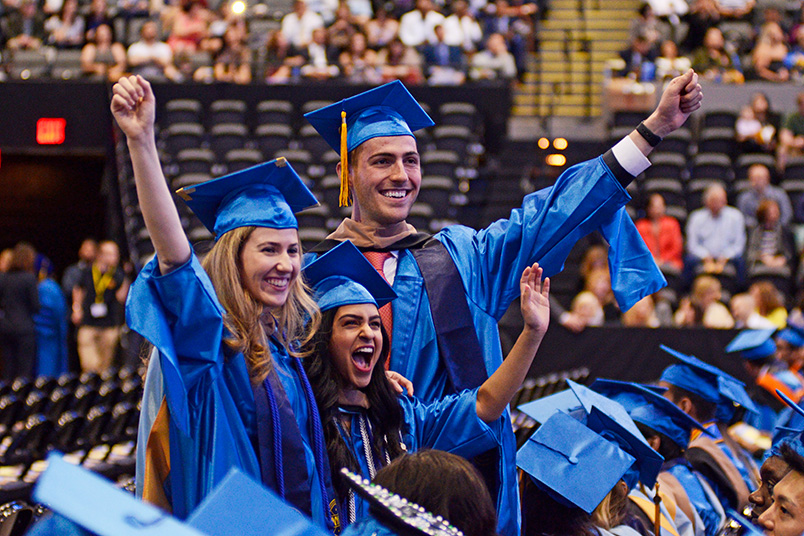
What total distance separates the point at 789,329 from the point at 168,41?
9009 millimetres

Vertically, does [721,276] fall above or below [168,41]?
below

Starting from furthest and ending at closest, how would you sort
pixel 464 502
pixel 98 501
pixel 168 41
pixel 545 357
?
pixel 168 41 → pixel 545 357 → pixel 464 502 → pixel 98 501

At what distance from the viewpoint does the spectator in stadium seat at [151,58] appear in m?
11.4

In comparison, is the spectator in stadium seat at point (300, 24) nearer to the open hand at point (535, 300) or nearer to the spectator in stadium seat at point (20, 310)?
the spectator in stadium seat at point (20, 310)

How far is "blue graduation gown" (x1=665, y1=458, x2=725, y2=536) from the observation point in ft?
10.5

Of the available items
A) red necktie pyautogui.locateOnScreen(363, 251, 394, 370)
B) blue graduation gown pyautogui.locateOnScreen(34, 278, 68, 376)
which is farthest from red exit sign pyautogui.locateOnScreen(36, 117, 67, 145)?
red necktie pyautogui.locateOnScreen(363, 251, 394, 370)

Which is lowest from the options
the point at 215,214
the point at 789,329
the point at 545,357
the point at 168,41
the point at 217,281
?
the point at 545,357

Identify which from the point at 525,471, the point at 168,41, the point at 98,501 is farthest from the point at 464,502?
the point at 168,41

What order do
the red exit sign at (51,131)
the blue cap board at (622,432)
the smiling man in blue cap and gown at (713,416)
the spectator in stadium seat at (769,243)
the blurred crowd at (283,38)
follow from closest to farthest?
1. the blue cap board at (622,432)
2. the smiling man in blue cap and gown at (713,416)
3. the spectator in stadium seat at (769,243)
4. the red exit sign at (51,131)
5. the blurred crowd at (283,38)

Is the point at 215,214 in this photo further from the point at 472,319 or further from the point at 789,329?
the point at 789,329

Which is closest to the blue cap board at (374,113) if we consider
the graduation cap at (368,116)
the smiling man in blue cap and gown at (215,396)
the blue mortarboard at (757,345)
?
the graduation cap at (368,116)

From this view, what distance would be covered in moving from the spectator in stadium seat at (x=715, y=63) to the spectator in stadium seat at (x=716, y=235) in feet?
10.4

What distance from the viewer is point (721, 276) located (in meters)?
8.66

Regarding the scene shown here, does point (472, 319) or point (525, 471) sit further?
point (472, 319)
